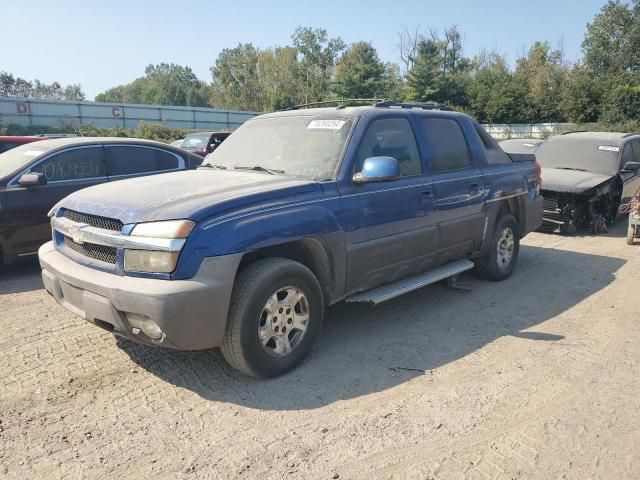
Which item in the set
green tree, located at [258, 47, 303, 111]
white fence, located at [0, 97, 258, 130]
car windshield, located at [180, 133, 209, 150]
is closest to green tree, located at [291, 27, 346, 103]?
green tree, located at [258, 47, 303, 111]

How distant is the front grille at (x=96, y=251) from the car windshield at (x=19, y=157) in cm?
308

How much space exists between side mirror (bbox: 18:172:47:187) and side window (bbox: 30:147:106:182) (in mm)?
203

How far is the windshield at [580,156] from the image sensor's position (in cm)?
984

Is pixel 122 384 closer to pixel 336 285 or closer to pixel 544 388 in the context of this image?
pixel 336 285

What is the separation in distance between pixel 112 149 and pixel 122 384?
13.9 feet

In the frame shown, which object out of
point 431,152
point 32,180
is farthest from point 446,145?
point 32,180

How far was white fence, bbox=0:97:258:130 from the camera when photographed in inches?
1610

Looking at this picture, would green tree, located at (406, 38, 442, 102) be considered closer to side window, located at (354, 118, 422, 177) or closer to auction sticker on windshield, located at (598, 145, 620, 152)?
auction sticker on windshield, located at (598, 145, 620, 152)

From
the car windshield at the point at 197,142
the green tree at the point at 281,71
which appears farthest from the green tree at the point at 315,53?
the car windshield at the point at 197,142

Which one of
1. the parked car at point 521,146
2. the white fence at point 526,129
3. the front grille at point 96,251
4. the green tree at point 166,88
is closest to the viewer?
the front grille at point 96,251

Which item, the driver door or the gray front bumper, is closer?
the gray front bumper

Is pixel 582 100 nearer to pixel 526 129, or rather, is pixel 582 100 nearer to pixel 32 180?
pixel 526 129

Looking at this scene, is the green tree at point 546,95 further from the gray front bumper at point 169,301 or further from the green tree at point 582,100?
the gray front bumper at point 169,301

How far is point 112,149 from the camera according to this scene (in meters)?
7.10
